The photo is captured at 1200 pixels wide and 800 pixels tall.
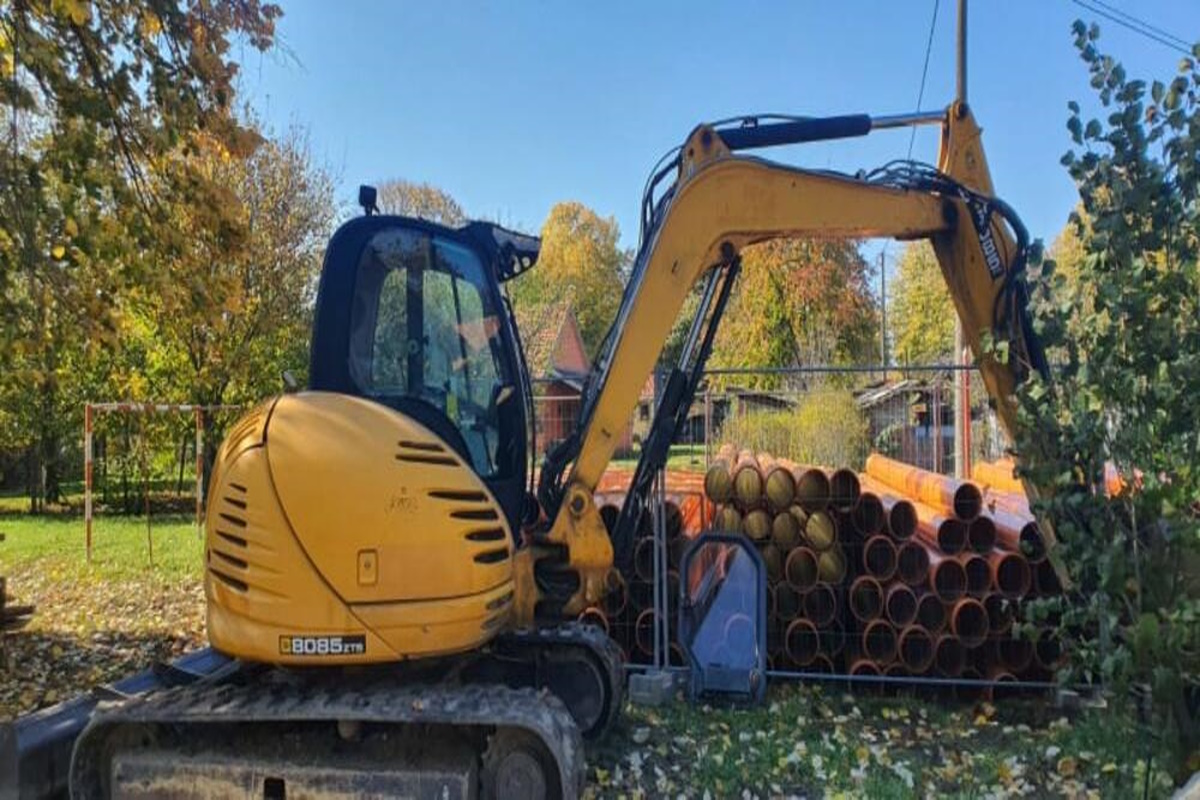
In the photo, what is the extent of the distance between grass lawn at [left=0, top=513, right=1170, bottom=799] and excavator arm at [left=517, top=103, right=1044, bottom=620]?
132 centimetres

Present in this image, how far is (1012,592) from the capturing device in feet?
21.8

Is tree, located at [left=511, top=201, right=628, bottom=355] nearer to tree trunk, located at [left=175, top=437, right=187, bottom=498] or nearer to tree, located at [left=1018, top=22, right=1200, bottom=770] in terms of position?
tree trunk, located at [left=175, top=437, right=187, bottom=498]

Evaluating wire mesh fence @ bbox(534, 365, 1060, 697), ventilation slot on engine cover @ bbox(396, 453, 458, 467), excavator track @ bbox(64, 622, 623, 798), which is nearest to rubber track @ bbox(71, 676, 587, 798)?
excavator track @ bbox(64, 622, 623, 798)

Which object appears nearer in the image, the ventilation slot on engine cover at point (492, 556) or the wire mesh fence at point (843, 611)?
the ventilation slot on engine cover at point (492, 556)

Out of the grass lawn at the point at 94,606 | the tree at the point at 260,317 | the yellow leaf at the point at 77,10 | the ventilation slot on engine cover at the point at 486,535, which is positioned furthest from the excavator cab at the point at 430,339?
the tree at the point at 260,317

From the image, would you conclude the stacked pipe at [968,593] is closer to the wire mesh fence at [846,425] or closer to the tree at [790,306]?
the wire mesh fence at [846,425]

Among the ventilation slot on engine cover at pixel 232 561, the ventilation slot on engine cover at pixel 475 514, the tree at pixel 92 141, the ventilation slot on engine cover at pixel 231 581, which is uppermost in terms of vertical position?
the tree at pixel 92 141

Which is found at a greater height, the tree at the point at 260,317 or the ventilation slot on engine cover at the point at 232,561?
the tree at the point at 260,317

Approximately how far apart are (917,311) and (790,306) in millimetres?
15663

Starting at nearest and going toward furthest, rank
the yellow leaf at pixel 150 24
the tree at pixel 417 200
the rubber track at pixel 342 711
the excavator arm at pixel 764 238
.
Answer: the rubber track at pixel 342 711
the excavator arm at pixel 764 238
the yellow leaf at pixel 150 24
the tree at pixel 417 200

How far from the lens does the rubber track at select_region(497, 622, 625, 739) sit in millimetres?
5266

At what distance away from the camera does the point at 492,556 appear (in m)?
4.28

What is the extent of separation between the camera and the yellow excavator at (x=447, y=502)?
4016 mm

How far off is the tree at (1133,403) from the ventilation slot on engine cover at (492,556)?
2545 millimetres
